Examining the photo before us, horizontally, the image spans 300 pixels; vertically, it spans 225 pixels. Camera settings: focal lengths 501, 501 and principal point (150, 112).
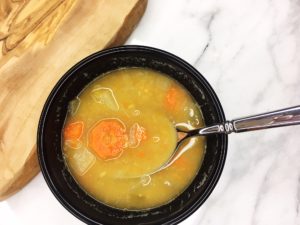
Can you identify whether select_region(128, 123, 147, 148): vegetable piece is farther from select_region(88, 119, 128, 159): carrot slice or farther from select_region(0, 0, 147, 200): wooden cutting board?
select_region(0, 0, 147, 200): wooden cutting board

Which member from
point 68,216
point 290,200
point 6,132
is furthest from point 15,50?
point 290,200

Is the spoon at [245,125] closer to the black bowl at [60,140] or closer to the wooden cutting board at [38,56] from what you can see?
the black bowl at [60,140]

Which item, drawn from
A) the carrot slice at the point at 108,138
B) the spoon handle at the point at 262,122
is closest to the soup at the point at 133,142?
the carrot slice at the point at 108,138

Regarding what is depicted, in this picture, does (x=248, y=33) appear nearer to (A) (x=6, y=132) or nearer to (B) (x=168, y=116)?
(B) (x=168, y=116)

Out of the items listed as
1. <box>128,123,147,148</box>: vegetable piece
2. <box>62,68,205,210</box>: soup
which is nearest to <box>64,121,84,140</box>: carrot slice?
<box>62,68,205,210</box>: soup

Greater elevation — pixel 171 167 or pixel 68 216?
pixel 171 167

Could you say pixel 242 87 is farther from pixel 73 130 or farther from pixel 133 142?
pixel 73 130

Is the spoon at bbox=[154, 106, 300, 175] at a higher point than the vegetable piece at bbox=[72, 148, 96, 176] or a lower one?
higher
